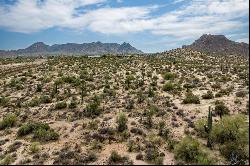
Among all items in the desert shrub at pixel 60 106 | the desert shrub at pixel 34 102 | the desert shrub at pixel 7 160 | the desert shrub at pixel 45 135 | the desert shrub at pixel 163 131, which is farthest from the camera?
the desert shrub at pixel 34 102

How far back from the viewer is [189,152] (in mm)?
16859

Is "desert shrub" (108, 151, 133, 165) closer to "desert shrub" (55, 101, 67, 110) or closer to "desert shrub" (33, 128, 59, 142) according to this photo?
"desert shrub" (33, 128, 59, 142)

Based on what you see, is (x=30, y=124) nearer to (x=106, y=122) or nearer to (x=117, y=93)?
(x=106, y=122)

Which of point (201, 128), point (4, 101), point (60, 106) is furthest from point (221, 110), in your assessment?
point (4, 101)

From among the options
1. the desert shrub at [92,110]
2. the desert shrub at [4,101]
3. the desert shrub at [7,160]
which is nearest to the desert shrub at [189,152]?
the desert shrub at [7,160]

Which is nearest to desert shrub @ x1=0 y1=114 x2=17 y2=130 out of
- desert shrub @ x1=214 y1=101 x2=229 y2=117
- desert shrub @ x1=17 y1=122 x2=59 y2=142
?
desert shrub @ x1=17 y1=122 x2=59 y2=142

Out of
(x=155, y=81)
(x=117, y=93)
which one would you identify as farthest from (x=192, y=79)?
(x=117, y=93)

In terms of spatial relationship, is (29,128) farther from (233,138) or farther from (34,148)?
(233,138)

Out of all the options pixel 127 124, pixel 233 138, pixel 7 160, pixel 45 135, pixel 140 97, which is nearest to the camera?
pixel 7 160

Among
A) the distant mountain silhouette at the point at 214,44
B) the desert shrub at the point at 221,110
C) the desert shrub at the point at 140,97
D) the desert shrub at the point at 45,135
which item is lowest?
the desert shrub at the point at 45,135

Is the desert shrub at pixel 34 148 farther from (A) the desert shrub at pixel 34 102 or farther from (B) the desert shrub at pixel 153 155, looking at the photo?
(A) the desert shrub at pixel 34 102

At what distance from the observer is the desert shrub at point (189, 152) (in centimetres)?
1644

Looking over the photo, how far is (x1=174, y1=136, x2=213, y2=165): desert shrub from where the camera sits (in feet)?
53.9

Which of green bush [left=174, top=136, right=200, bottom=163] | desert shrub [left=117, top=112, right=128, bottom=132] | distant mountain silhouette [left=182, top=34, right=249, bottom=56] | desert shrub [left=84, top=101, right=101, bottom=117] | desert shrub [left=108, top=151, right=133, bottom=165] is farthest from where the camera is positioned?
distant mountain silhouette [left=182, top=34, right=249, bottom=56]
